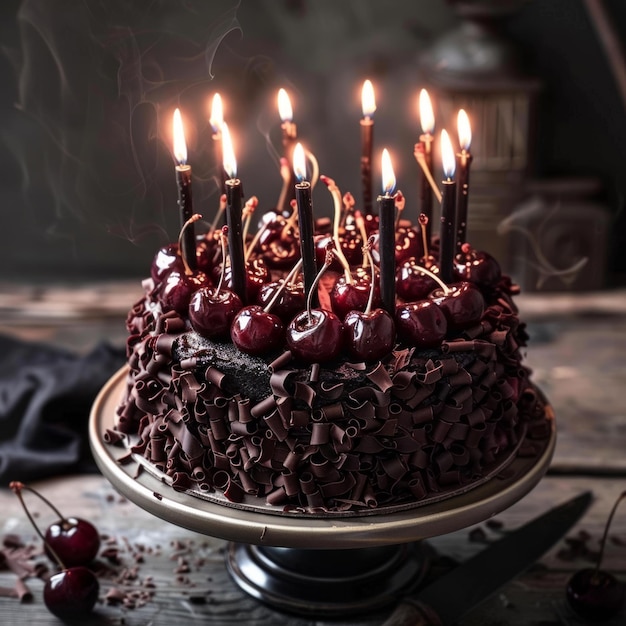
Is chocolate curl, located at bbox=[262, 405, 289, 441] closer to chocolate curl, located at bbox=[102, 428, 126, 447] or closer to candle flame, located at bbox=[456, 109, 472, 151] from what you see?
chocolate curl, located at bbox=[102, 428, 126, 447]

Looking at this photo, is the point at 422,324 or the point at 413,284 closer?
the point at 422,324

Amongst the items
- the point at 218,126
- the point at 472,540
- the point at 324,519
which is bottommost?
the point at 472,540

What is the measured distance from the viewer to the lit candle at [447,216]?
1212 millimetres

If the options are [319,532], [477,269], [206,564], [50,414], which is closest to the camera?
[319,532]

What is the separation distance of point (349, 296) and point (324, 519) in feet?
0.99

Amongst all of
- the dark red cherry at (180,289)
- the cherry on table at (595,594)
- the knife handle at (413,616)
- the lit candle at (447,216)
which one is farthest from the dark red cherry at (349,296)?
the cherry on table at (595,594)

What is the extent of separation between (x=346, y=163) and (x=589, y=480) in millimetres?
1393

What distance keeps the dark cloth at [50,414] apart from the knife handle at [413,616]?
2.43ft

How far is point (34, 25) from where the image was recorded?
2.61 metres

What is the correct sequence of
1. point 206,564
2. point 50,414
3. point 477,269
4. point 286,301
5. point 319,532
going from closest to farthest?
point 319,532 → point 286,301 → point 477,269 → point 206,564 → point 50,414

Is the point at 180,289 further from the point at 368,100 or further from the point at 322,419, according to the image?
the point at 368,100

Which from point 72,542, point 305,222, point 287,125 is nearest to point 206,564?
point 72,542

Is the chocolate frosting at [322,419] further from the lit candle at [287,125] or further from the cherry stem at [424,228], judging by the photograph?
the lit candle at [287,125]

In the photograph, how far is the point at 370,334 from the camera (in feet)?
3.78
